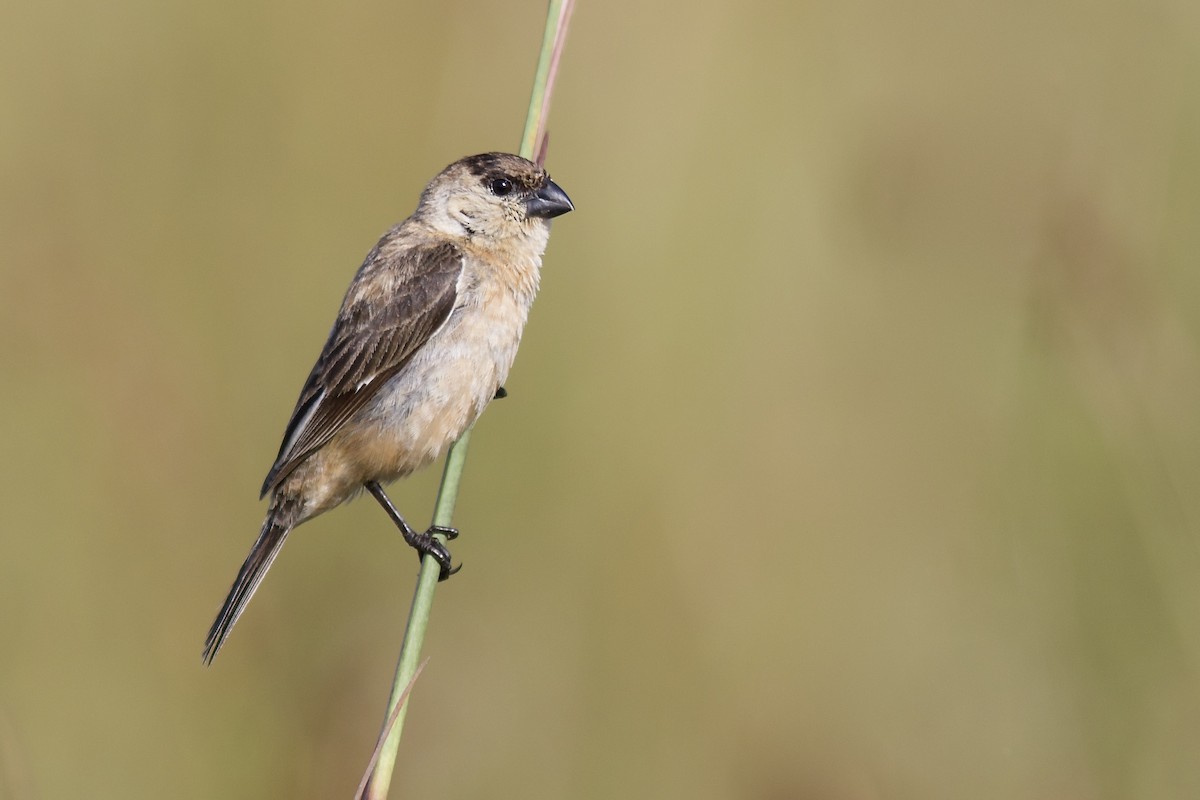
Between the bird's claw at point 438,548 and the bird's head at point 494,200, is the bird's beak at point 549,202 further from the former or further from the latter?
the bird's claw at point 438,548

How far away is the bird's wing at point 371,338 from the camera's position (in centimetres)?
387

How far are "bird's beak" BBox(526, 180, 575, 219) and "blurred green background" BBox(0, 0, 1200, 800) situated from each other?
0.54 m

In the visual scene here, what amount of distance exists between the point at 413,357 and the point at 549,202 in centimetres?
74

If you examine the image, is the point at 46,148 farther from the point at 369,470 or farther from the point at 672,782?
the point at 672,782

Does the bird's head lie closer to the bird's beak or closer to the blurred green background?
the bird's beak

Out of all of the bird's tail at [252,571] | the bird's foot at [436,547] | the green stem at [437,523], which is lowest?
the bird's tail at [252,571]

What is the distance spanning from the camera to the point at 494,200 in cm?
420

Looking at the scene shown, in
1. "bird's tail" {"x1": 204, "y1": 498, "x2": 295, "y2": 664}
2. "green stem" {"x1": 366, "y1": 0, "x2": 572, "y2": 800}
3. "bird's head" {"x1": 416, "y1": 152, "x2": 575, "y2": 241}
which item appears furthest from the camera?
"bird's head" {"x1": 416, "y1": 152, "x2": 575, "y2": 241}

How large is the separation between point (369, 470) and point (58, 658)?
120 cm

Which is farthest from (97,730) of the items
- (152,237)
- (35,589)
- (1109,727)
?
(1109,727)

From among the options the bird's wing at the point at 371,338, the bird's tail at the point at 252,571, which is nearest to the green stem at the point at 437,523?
the bird's wing at the point at 371,338

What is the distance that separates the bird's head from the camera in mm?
4105

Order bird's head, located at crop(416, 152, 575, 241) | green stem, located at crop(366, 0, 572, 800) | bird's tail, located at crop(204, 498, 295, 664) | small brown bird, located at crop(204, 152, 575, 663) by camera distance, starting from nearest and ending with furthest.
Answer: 1. green stem, located at crop(366, 0, 572, 800)
2. bird's tail, located at crop(204, 498, 295, 664)
3. small brown bird, located at crop(204, 152, 575, 663)
4. bird's head, located at crop(416, 152, 575, 241)

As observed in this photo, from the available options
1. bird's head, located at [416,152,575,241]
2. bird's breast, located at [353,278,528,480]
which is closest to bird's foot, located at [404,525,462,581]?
bird's breast, located at [353,278,528,480]
